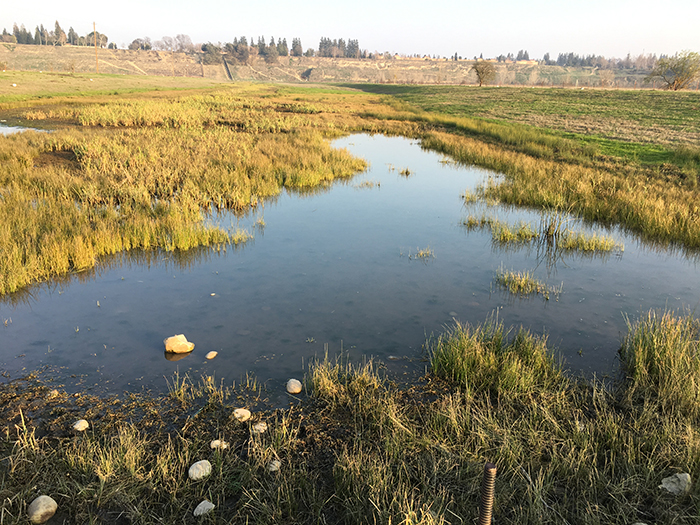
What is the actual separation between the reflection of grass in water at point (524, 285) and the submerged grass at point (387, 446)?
2285 mm

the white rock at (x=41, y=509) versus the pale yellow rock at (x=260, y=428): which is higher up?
the white rock at (x=41, y=509)

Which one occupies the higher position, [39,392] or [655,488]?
[655,488]

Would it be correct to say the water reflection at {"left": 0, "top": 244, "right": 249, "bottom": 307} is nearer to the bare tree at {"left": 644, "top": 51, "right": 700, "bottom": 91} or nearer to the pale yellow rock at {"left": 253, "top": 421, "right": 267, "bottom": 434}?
the pale yellow rock at {"left": 253, "top": 421, "right": 267, "bottom": 434}

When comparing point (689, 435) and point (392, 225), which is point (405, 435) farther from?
point (392, 225)

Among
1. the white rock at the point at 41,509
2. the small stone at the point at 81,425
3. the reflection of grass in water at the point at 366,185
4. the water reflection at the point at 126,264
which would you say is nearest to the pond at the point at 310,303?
the water reflection at the point at 126,264

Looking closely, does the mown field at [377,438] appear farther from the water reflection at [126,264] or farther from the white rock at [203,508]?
the water reflection at [126,264]

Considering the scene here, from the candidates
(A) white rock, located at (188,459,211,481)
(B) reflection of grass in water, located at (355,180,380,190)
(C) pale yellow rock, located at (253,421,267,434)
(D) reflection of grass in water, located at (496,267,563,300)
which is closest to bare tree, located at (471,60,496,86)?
(B) reflection of grass in water, located at (355,180,380,190)

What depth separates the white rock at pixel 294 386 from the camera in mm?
4656

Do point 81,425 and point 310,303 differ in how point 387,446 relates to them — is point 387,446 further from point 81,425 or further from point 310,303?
point 310,303

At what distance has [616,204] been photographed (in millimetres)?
11625

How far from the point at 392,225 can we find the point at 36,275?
7835 millimetres

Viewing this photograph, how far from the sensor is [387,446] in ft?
12.2

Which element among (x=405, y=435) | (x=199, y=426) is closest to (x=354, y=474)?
(x=405, y=435)

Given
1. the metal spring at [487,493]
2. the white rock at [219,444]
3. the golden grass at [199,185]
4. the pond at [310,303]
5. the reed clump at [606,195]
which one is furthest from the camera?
the reed clump at [606,195]
